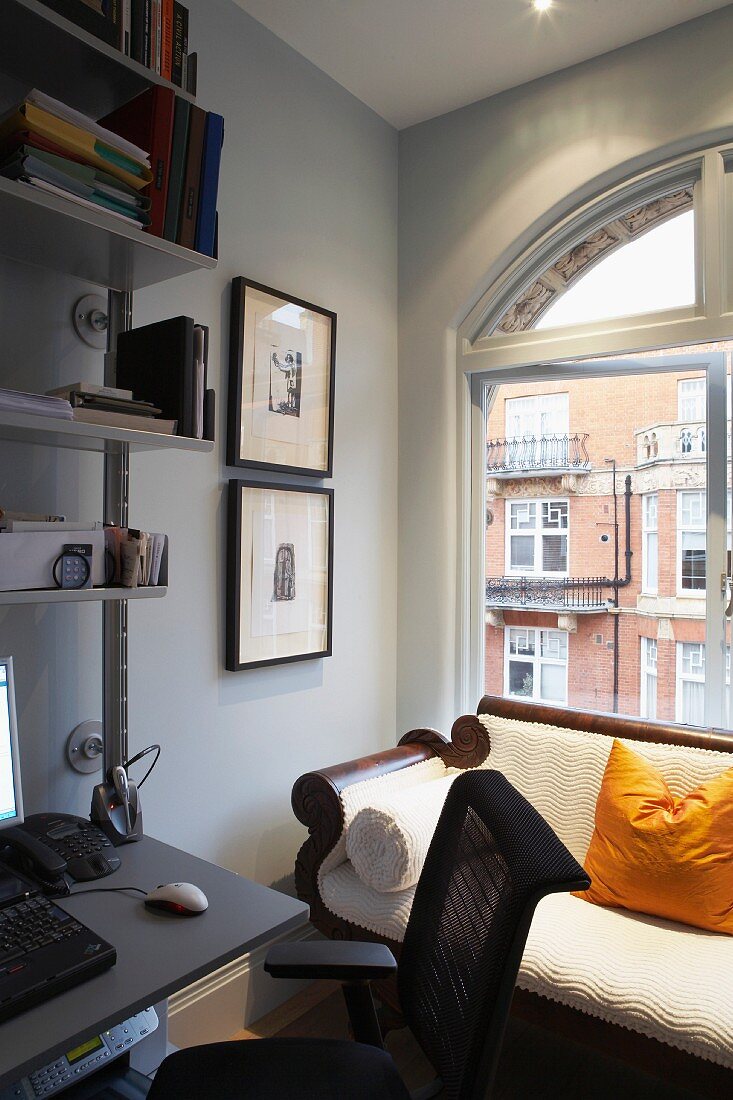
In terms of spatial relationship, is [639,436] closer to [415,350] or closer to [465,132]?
[415,350]

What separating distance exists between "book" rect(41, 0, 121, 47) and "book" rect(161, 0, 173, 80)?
106 mm

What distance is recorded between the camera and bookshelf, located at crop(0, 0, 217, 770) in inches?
55.7

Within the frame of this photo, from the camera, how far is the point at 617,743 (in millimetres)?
2209

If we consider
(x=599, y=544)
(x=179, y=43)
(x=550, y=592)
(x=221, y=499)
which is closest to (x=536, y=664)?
(x=550, y=592)

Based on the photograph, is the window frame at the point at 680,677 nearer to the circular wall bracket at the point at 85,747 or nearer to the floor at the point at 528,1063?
the floor at the point at 528,1063

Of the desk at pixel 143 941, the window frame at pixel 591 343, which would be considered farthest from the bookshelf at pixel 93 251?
the window frame at pixel 591 343

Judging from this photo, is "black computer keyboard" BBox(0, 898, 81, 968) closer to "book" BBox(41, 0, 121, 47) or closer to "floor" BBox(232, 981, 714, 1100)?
"floor" BBox(232, 981, 714, 1100)

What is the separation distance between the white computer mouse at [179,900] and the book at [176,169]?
1.31 meters

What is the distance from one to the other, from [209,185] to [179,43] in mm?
299

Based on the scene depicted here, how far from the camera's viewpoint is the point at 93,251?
5.31ft

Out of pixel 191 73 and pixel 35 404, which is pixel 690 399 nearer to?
pixel 191 73

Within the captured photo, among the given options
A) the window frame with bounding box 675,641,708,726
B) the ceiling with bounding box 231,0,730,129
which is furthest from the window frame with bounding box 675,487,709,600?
the ceiling with bounding box 231,0,730,129

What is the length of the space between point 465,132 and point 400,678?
2.09 m

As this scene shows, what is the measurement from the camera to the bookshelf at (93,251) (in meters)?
1.41
